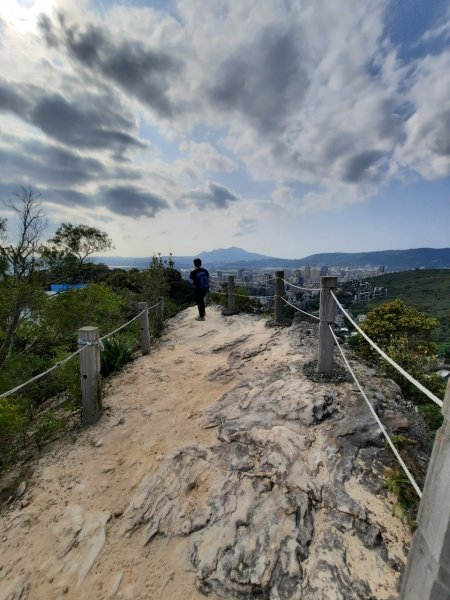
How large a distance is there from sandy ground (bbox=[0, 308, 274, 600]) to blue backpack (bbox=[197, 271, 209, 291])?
3969mm

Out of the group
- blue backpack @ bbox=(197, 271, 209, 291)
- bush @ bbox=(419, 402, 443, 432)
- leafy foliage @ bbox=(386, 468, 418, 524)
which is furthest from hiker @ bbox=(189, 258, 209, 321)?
leafy foliage @ bbox=(386, 468, 418, 524)

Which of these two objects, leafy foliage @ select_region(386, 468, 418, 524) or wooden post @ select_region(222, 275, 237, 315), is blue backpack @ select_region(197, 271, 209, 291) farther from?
leafy foliage @ select_region(386, 468, 418, 524)

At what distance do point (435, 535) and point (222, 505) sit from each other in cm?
179

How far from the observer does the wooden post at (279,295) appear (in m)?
6.70

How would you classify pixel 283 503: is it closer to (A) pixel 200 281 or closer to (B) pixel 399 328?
(A) pixel 200 281

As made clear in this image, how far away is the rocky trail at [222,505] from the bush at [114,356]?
5.84 ft

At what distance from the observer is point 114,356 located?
6156mm

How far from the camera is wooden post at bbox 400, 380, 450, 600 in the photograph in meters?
1.05

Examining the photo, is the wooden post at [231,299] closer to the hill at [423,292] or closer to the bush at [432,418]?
the bush at [432,418]

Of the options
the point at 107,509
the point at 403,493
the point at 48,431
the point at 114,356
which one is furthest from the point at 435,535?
the point at 114,356

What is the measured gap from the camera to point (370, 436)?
111 inches

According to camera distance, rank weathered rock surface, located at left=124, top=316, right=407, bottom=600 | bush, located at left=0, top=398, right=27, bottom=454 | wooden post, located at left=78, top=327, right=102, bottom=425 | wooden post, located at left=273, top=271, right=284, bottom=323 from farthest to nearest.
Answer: wooden post, located at left=273, top=271, right=284, bottom=323 < wooden post, located at left=78, top=327, right=102, bottom=425 < bush, located at left=0, top=398, right=27, bottom=454 < weathered rock surface, located at left=124, top=316, right=407, bottom=600

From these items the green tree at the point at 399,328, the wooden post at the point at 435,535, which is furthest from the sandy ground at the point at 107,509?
the green tree at the point at 399,328

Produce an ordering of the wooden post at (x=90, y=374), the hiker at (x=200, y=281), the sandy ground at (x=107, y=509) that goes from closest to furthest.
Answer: the sandy ground at (x=107, y=509), the wooden post at (x=90, y=374), the hiker at (x=200, y=281)
